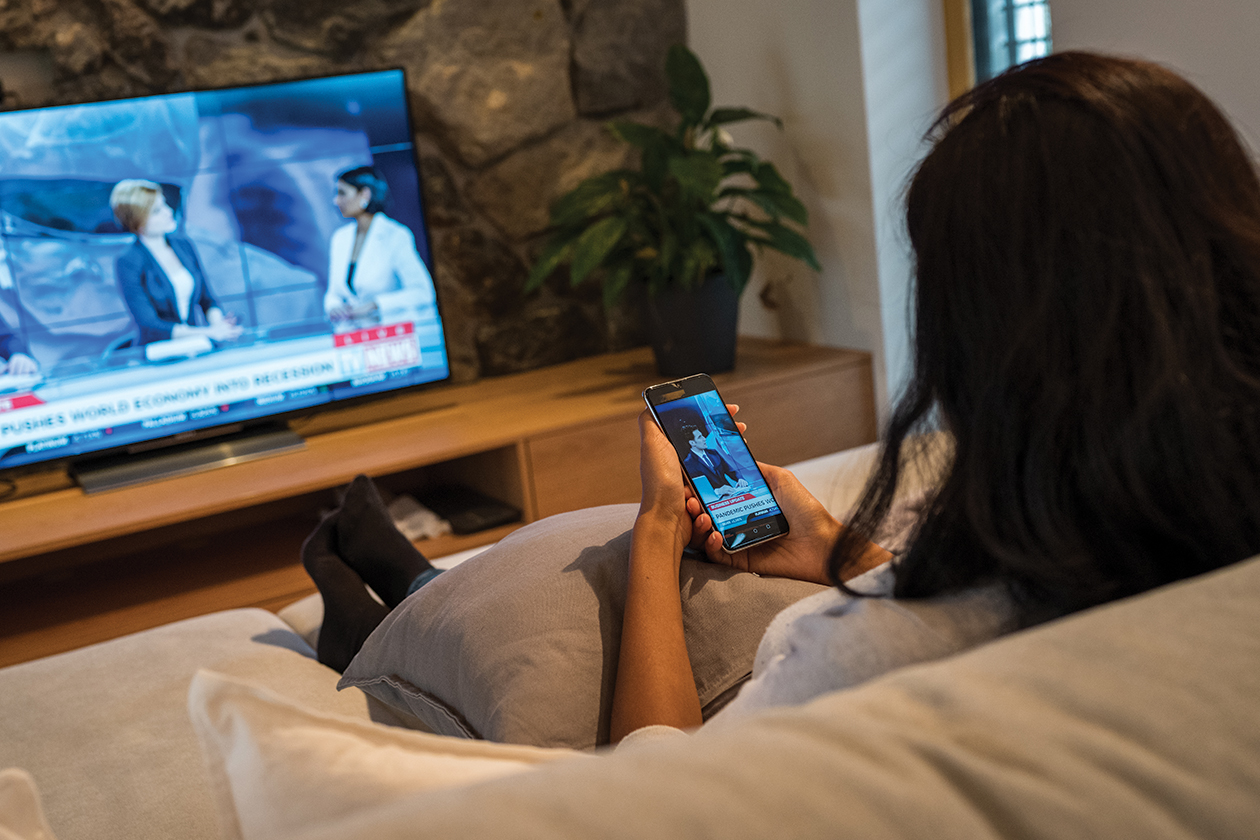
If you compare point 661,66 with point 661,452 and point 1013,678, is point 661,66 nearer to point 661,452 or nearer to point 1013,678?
point 661,452

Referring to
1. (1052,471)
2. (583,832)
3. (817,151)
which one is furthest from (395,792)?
(817,151)

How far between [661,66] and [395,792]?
265 centimetres

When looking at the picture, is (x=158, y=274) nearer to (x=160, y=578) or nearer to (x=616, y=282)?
(x=160, y=578)

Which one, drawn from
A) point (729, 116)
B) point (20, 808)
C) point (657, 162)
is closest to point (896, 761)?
point (20, 808)

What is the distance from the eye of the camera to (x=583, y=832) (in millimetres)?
340

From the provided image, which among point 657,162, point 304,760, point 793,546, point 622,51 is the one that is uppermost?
point 622,51

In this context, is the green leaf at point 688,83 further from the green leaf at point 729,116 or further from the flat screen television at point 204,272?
the flat screen television at point 204,272

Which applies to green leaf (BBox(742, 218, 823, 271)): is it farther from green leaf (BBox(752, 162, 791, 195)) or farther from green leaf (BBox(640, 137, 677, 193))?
green leaf (BBox(640, 137, 677, 193))

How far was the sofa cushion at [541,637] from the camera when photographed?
804 mm

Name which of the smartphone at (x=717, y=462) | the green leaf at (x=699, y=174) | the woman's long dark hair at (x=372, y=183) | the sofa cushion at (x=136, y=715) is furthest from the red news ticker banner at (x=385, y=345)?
the smartphone at (x=717, y=462)

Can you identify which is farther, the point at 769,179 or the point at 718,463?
the point at 769,179

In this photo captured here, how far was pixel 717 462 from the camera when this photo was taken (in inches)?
41.8

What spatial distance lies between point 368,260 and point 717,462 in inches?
57.4

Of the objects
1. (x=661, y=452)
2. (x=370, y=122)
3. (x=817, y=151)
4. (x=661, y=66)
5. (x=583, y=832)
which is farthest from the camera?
(x=661, y=66)
